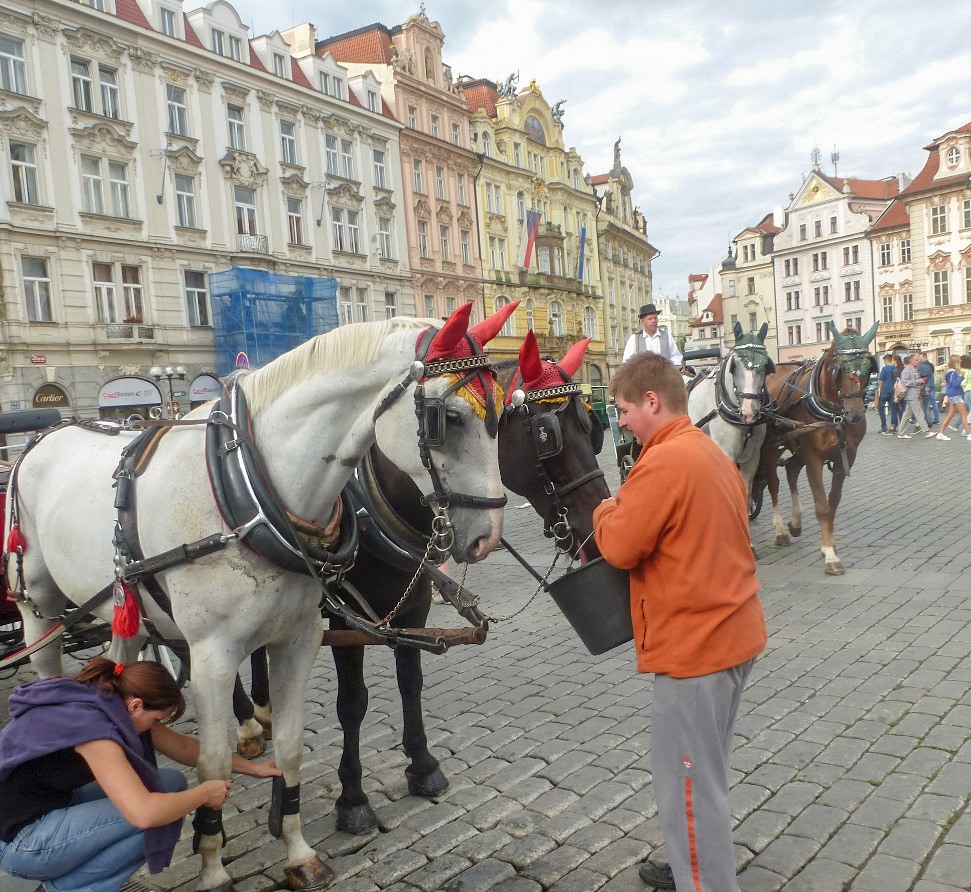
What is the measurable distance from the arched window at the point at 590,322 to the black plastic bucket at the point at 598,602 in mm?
49919

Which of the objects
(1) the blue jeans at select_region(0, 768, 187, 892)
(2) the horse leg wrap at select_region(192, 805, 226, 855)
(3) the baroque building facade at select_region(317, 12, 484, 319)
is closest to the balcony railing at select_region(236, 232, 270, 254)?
(3) the baroque building facade at select_region(317, 12, 484, 319)

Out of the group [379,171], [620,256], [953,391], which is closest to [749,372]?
[953,391]

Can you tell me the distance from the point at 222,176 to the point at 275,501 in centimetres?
2758

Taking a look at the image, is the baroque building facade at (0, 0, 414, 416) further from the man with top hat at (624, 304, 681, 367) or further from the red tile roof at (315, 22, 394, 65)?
the man with top hat at (624, 304, 681, 367)

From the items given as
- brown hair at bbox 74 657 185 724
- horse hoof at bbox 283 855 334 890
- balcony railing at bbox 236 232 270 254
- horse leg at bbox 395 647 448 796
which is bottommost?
horse hoof at bbox 283 855 334 890

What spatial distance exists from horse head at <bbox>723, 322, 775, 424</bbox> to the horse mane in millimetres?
4793

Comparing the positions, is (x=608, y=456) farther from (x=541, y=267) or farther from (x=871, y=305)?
(x=871, y=305)

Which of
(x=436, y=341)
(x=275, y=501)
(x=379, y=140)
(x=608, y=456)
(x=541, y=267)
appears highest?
→ (x=379, y=140)

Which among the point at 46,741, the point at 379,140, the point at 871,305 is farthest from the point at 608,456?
the point at 871,305

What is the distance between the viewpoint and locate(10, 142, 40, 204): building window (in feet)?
71.3

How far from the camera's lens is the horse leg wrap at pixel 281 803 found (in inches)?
119

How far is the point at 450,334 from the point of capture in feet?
8.44

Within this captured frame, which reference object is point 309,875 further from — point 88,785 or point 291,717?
point 88,785

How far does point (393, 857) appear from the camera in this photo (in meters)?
3.10
